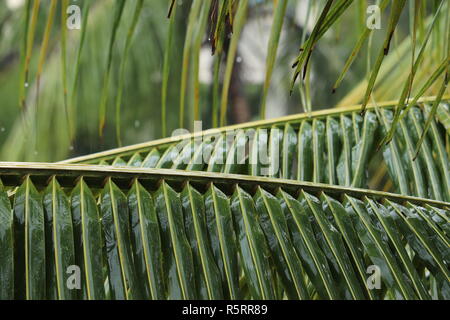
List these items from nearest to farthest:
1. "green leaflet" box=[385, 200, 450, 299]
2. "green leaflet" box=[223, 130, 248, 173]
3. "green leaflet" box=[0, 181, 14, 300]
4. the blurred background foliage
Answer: "green leaflet" box=[0, 181, 14, 300] → "green leaflet" box=[385, 200, 450, 299] → "green leaflet" box=[223, 130, 248, 173] → the blurred background foliage

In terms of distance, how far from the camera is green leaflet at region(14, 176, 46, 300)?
427 mm

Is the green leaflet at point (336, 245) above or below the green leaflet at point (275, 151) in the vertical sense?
below

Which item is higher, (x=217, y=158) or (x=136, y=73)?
(x=136, y=73)

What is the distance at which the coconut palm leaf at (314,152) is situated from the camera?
30.8 inches

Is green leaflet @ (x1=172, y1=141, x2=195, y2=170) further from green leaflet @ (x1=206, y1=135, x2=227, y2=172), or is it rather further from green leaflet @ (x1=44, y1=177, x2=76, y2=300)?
green leaflet @ (x1=44, y1=177, x2=76, y2=300)

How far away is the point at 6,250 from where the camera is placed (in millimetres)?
432

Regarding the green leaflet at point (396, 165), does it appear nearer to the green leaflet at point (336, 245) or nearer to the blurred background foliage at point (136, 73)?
the green leaflet at point (336, 245)

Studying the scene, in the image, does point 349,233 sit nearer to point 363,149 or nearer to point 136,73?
point 363,149

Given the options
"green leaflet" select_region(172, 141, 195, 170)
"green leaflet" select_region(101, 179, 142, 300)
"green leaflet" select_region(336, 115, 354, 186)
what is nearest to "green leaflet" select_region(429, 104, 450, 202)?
"green leaflet" select_region(336, 115, 354, 186)

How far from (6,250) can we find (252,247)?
0.62ft

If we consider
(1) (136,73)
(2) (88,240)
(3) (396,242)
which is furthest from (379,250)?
(1) (136,73)

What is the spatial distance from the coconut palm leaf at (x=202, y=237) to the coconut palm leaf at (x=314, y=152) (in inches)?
8.7

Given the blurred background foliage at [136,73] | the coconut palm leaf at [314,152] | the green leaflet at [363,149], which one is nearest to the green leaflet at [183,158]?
the coconut palm leaf at [314,152]

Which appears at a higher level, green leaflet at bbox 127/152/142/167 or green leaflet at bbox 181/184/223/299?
green leaflet at bbox 127/152/142/167
